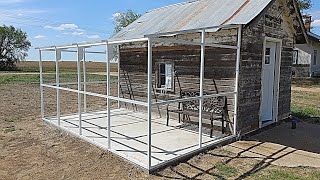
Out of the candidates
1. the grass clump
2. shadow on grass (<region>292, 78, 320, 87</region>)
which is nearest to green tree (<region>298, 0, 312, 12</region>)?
shadow on grass (<region>292, 78, 320, 87</region>)

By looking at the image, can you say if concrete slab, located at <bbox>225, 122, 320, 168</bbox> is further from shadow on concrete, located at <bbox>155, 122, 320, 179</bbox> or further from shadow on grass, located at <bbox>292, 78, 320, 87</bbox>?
shadow on grass, located at <bbox>292, 78, 320, 87</bbox>

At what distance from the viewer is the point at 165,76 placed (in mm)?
8359

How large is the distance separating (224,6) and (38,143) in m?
5.99

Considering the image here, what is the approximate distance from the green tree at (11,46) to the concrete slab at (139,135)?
4207 cm

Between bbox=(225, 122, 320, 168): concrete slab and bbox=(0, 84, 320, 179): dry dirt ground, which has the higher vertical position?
bbox=(225, 122, 320, 168): concrete slab

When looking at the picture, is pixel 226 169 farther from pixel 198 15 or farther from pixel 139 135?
pixel 198 15

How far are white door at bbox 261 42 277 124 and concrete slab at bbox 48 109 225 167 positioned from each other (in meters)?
1.96

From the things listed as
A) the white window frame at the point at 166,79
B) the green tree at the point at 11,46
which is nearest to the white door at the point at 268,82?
the white window frame at the point at 166,79

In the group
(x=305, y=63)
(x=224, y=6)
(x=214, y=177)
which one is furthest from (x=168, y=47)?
(x=305, y=63)

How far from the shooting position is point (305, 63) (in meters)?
24.6

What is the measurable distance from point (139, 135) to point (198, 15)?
391cm

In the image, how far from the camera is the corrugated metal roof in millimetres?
6505

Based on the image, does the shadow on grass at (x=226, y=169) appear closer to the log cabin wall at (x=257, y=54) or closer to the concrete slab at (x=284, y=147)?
the concrete slab at (x=284, y=147)

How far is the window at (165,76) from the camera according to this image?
8.12 m
